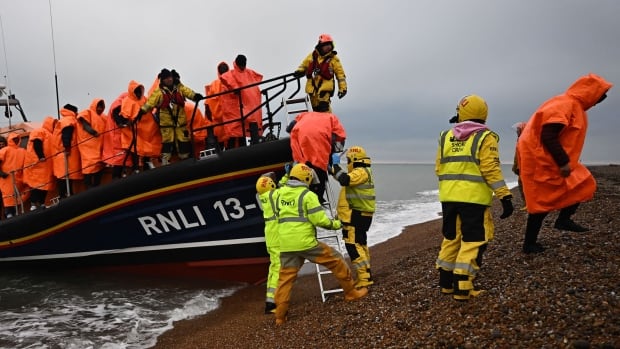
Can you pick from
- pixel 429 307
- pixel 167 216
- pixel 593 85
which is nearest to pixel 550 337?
pixel 429 307

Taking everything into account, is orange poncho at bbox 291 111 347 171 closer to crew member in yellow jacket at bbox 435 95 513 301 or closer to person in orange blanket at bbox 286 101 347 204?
person in orange blanket at bbox 286 101 347 204

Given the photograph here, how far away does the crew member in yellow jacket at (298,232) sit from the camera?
12.6ft

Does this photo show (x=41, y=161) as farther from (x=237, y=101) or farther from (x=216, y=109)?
(x=237, y=101)

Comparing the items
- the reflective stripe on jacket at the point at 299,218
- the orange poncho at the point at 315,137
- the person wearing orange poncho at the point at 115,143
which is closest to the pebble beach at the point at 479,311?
the reflective stripe on jacket at the point at 299,218

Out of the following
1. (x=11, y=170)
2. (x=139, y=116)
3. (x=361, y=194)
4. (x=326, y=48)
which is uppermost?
(x=326, y=48)

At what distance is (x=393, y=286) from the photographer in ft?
13.8

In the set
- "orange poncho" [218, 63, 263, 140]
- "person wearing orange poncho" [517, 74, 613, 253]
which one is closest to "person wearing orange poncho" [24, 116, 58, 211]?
"orange poncho" [218, 63, 263, 140]

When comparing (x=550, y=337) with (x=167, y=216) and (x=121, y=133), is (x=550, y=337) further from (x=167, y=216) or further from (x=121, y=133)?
(x=121, y=133)

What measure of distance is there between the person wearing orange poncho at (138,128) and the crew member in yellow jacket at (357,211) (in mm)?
2614

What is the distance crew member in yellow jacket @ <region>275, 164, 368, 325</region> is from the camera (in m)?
3.85

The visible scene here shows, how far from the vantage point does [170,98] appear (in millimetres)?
5398

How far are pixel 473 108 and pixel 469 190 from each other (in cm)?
63

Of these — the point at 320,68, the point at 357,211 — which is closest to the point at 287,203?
the point at 357,211

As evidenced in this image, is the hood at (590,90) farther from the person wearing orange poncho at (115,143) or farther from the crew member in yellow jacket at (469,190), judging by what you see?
the person wearing orange poncho at (115,143)
